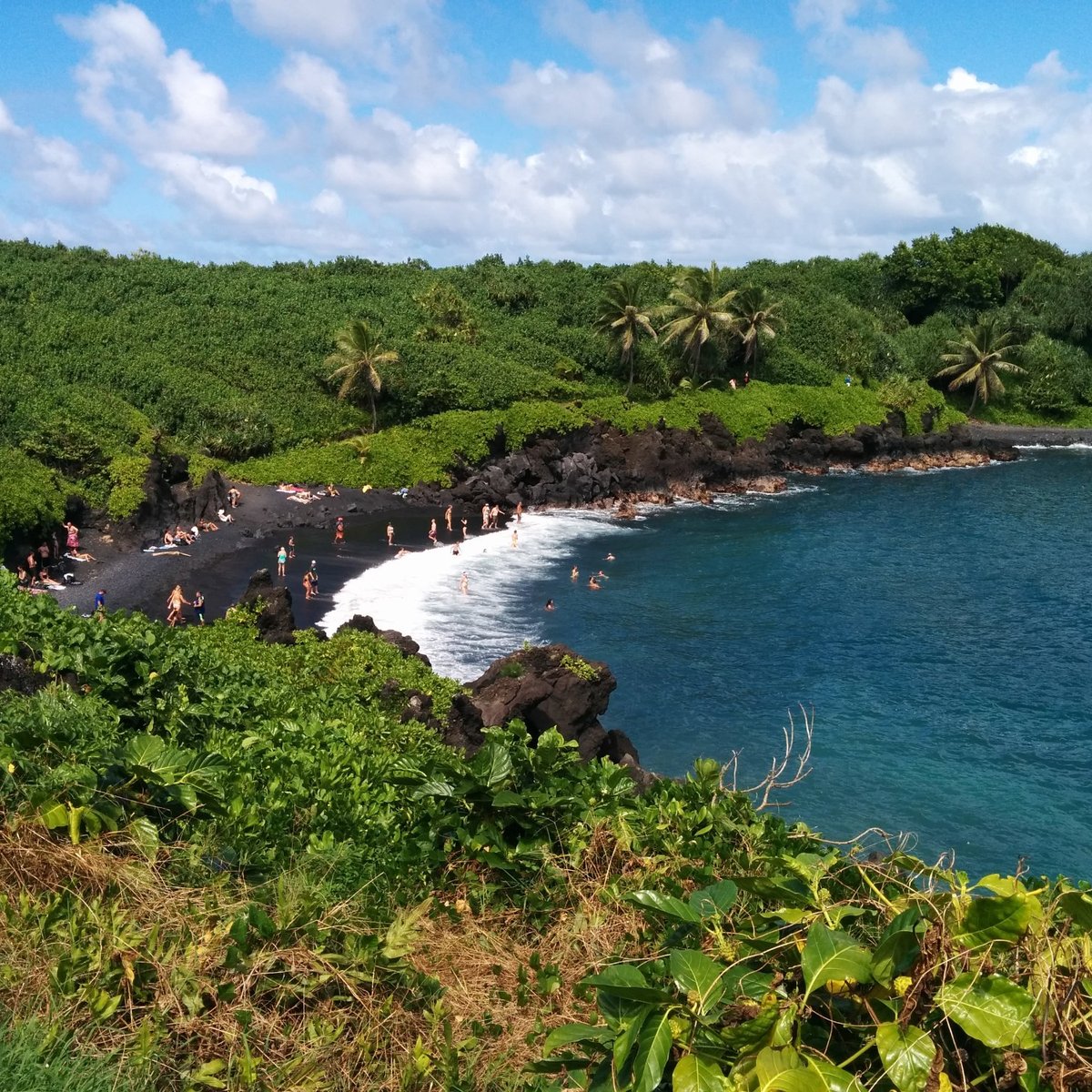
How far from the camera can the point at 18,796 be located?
688 centimetres

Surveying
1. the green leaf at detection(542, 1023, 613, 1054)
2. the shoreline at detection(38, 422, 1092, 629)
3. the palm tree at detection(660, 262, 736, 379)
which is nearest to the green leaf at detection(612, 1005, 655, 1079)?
the green leaf at detection(542, 1023, 613, 1054)

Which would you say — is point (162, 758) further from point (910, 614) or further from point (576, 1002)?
point (910, 614)

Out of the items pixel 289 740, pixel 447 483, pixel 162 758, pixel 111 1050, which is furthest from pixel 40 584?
pixel 111 1050

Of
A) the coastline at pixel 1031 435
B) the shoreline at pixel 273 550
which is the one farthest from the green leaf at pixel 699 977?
the coastline at pixel 1031 435

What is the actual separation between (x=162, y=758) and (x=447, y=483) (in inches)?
1970

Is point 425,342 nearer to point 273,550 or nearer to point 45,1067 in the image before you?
point 273,550

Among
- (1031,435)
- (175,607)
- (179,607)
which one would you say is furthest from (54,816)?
(1031,435)

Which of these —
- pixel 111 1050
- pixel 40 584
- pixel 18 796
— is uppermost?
pixel 18 796

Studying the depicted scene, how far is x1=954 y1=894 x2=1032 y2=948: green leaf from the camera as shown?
4016mm

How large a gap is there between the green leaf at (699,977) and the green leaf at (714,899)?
21.1 inches

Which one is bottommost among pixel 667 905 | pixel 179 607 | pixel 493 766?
pixel 179 607

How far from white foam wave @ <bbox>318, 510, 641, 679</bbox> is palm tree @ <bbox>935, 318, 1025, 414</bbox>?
4717cm

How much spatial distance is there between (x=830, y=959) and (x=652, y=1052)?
2.84 ft

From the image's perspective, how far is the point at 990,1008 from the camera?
3854 mm
